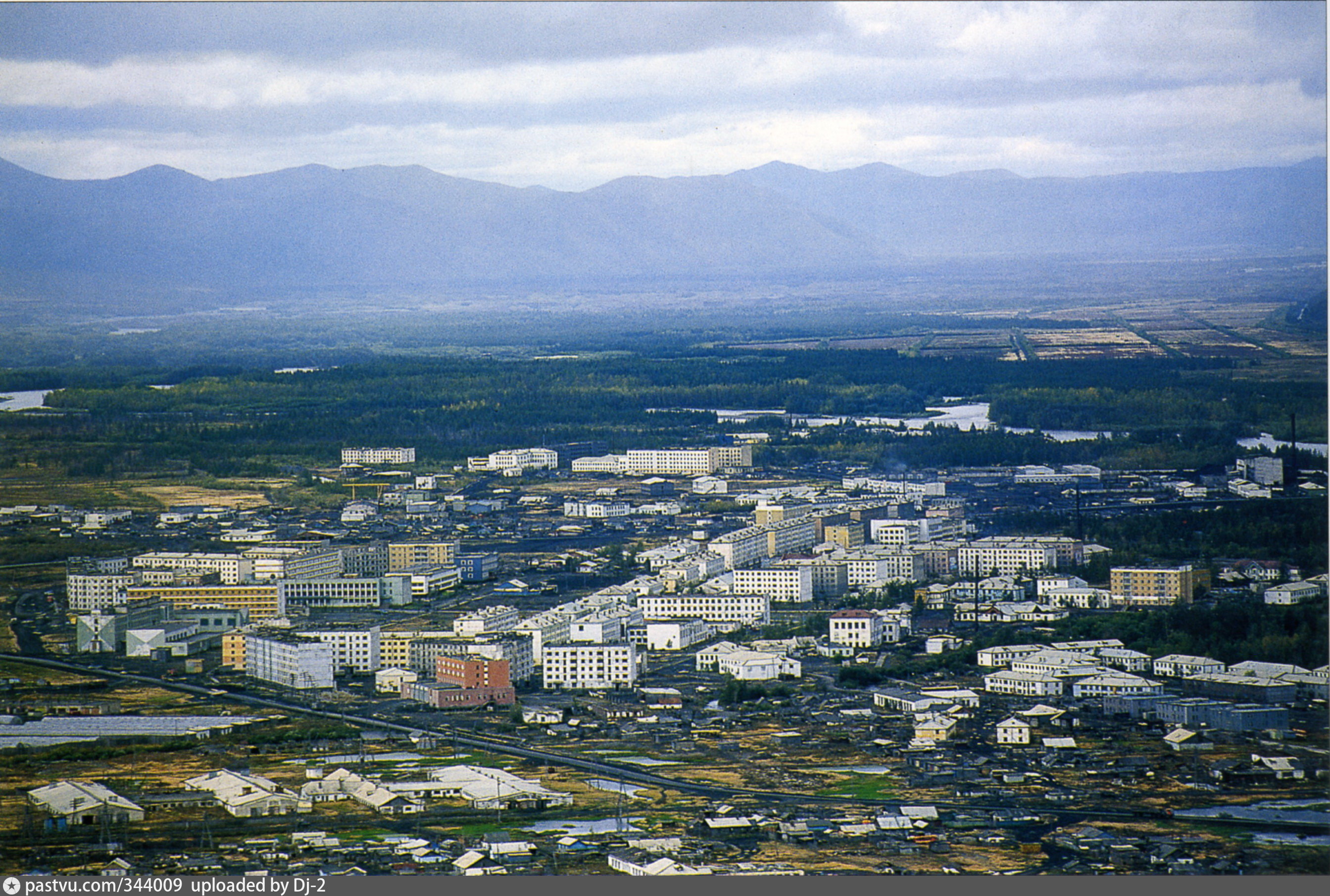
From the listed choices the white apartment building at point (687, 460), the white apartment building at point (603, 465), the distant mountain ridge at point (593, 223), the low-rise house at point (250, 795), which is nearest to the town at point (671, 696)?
the low-rise house at point (250, 795)

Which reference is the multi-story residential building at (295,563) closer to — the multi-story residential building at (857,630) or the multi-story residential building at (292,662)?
the multi-story residential building at (292,662)

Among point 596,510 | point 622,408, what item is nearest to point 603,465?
point 596,510

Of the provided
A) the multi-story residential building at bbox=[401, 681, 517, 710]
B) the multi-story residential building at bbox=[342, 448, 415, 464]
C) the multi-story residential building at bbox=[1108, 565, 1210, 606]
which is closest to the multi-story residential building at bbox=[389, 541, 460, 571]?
the multi-story residential building at bbox=[401, 681, 517, 710]

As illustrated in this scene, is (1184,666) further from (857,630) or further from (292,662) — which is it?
(292,662)

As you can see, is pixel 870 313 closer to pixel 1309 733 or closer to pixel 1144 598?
pixel 1144 598

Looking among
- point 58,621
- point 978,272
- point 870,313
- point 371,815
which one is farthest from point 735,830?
point 978,272
